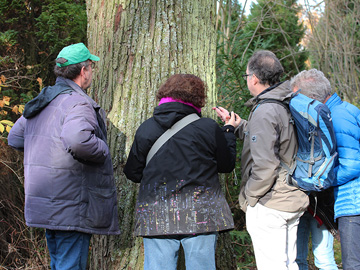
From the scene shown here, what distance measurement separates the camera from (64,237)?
8.34 ft

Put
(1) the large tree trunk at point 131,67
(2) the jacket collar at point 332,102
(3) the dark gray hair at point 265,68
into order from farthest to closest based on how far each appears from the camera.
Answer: (1) the large tree trunk at point 131,67, (2) the jacket collar at point 332,102, (3) the dark gray hair at point 265,68

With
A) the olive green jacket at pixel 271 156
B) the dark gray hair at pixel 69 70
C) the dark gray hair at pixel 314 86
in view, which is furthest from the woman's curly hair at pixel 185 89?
the dark gray hair at pixel 314 86

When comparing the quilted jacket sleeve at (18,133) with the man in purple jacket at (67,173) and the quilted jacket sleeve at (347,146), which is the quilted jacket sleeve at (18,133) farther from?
the quilted jacket sleeve at (347,146)

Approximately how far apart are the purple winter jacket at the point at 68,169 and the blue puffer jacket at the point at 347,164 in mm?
1787

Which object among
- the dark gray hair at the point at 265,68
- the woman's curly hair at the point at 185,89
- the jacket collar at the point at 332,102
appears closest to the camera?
the woman's curly hair at the point at 185,89

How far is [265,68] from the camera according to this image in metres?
2.98

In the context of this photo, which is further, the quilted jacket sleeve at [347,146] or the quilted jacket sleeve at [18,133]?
the quilted jacket sleeve at [347,146]

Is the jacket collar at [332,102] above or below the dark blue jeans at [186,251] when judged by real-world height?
above

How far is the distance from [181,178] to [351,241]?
4.95 ft

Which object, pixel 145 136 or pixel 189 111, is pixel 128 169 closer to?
pixel 145 136

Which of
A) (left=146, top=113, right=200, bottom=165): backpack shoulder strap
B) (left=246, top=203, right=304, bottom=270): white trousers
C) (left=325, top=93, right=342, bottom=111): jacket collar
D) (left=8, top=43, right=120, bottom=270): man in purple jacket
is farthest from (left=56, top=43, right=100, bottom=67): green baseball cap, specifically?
(left=325, top=93, right=342, bottom=111): jacket collar

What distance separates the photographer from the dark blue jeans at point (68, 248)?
8.34ft

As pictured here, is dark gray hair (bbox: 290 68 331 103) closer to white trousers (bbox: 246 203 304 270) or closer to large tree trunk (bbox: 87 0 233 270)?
large tree trunk (bbox: 87 0 233 270)

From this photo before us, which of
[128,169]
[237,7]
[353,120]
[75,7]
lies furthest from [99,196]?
[237,7]
